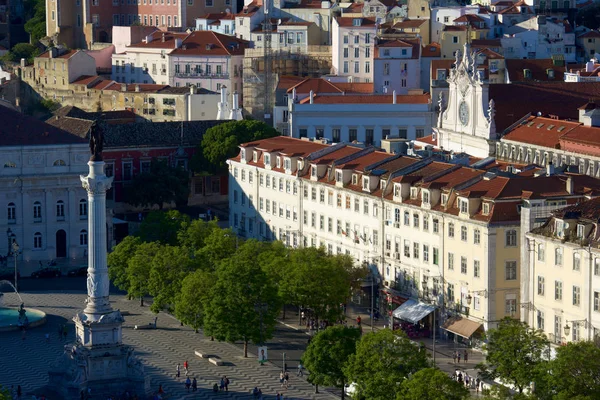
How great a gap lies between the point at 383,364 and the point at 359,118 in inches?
2708

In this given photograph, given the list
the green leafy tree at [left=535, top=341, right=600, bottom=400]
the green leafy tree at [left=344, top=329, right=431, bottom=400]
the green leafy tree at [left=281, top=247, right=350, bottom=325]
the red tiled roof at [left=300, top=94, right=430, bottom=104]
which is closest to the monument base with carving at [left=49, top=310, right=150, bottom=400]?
the green leafy tree at [left=344, top=329, right=431, bottom=400]

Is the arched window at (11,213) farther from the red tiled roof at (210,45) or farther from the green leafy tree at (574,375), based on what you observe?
the red tiled roof at (210,45)

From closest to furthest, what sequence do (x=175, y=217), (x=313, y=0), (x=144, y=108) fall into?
(x=175, y=217) < (x=144, y=108) < (x=313, y=0)

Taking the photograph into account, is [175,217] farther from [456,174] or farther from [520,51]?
[520,51]

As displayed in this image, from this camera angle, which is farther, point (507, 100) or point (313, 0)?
point (313, 0)

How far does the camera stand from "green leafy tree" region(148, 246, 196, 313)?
107688mm

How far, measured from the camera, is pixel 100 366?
90688mm

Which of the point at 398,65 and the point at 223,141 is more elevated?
the point at 398,65

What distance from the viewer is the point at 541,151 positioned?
424 ft

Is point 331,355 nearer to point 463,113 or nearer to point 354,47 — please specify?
point 463,113

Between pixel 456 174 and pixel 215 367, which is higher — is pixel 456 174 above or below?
above

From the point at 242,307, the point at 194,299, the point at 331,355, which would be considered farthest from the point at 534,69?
the point at 331,355

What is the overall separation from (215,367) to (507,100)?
4772 cm

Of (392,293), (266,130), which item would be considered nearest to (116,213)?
(266,130)
